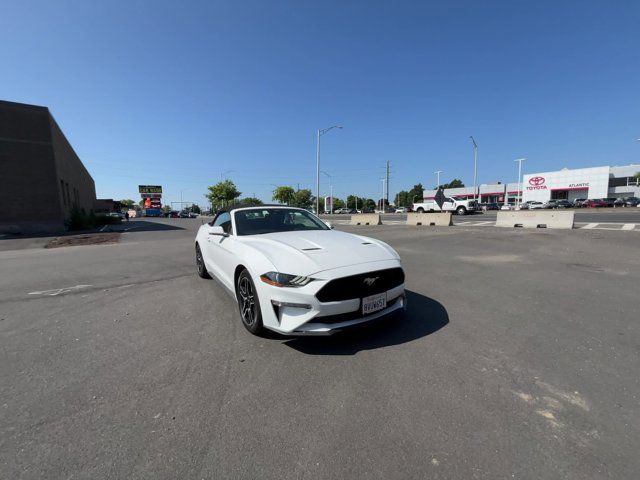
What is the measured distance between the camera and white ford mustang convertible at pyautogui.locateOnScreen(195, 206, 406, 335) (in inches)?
119

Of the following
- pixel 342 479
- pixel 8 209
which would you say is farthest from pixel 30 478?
pixel 8 209

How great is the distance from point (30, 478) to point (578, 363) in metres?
4.28

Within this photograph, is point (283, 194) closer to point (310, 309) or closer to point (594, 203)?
point (594, 203)

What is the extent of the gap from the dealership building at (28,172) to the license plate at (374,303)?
2677 centimetres

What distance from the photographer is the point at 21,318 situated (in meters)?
4.35

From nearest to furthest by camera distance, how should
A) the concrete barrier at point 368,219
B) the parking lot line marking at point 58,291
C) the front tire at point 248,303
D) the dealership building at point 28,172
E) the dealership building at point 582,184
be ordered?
the front tire at point 248,303
the parking lot line marking at point 58,291
the dealership building at point 28,172
the concrete barrier at point 368,219
the dealership building at point 582,184

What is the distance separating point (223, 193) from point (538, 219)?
73347 millimetres

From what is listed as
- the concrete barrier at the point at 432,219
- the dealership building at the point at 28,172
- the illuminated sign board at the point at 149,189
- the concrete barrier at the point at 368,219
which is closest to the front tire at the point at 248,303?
the concrete barrier at the point at 432,219

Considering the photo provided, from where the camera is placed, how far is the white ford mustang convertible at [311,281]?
119 inches

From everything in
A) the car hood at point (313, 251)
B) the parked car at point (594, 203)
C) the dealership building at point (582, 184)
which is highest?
the dealership building at point (582, 184)

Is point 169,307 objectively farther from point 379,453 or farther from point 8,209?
point 8,209

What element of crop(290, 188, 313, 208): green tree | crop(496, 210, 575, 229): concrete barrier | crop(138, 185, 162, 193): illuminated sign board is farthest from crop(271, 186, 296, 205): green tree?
crop(496, 210, 575, 229): concrete barrier

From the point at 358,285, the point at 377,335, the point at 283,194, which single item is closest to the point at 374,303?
the point at 358,285

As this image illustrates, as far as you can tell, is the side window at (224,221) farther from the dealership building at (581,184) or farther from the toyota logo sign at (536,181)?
the toyota logo sign at (536,181)
